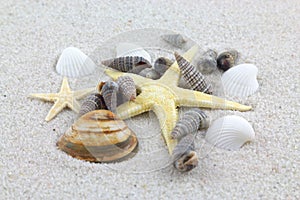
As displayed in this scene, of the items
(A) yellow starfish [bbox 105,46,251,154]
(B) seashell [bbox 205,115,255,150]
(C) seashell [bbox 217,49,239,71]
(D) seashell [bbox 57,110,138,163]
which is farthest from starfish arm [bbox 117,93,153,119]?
(C) seashell [bbox 217,49,239,71]

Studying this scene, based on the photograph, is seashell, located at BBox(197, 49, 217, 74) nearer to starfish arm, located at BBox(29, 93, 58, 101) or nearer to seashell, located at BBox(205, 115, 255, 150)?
seashell, located at BBox(205, 115, 255, 150)

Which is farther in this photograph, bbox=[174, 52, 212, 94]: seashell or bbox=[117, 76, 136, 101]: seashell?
bbox=[174, 52, 212, 94]: seashell

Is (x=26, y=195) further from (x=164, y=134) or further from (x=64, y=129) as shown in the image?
(x=164, y=134)

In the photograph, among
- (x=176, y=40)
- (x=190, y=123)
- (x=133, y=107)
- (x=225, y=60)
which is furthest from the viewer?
(x=176, y=40)

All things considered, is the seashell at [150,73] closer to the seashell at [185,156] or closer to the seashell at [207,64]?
the seashell at [207,64]

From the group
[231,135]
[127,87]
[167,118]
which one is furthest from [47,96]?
[231,135]

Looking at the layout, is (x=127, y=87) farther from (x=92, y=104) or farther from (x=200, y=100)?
(x=200, y=100)
